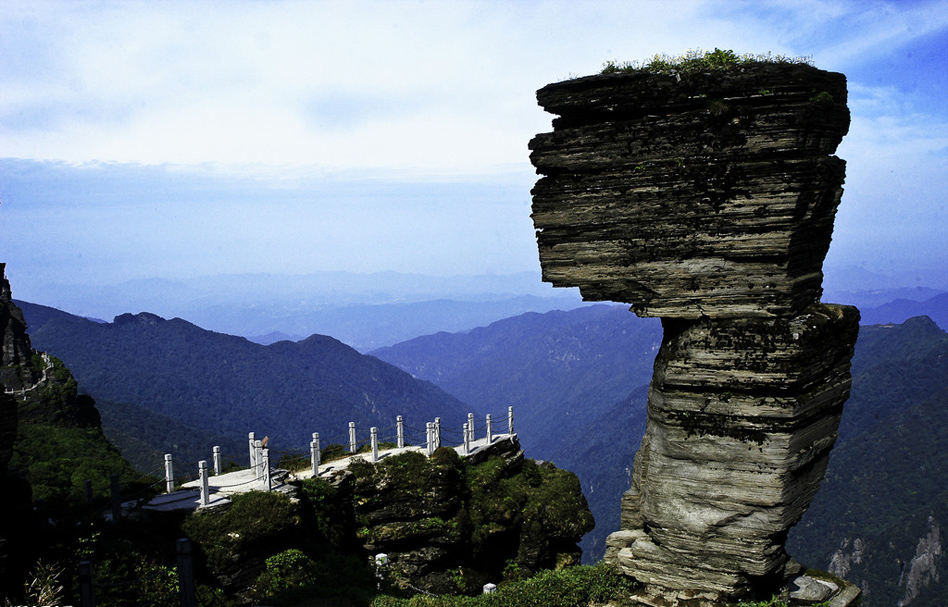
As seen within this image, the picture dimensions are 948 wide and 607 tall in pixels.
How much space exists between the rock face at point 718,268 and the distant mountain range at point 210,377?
65.9 m

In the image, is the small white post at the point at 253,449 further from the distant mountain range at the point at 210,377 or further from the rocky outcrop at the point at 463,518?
the distant mountain range at the point at 210,377

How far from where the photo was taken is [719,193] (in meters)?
11.3

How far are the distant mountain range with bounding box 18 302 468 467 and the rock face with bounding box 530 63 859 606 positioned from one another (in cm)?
6589

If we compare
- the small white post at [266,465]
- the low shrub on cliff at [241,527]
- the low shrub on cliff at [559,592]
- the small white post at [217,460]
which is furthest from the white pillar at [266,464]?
the low shrub on cliff at [559,592]

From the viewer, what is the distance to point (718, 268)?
11539mm

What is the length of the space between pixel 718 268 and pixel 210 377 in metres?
123

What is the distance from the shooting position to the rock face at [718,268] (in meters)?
11.1

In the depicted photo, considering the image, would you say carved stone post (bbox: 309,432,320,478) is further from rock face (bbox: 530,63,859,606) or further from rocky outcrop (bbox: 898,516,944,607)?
rocky outcrop (bbox: 898,516,944,607)

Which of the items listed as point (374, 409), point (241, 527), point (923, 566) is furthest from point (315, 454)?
point (374, 409)

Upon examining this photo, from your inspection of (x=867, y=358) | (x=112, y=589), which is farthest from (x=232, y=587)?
(x=867, y=358)

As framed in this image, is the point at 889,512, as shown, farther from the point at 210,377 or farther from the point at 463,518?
the point at 210,377

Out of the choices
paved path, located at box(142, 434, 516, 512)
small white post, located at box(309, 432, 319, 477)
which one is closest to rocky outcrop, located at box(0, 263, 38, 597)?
paved path, located at box(142, 434, 516, 512)

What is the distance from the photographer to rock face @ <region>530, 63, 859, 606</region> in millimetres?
11109

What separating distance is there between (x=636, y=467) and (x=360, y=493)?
10457mm
